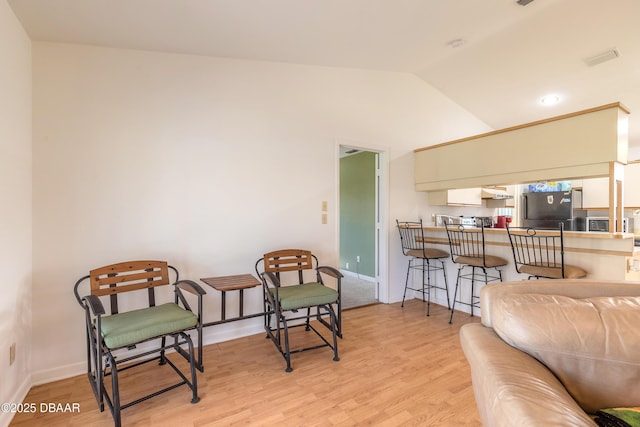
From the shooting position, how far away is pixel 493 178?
11.6ft

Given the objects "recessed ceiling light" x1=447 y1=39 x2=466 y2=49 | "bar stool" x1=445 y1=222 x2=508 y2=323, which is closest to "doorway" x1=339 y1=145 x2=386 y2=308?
"bar stool" x1=445 y1=222 x2=508 y2=323

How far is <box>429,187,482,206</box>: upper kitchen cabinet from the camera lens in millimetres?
4219

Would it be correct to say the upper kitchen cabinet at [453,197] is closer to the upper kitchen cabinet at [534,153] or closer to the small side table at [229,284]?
the upper kitchen cabinet at [534,153]

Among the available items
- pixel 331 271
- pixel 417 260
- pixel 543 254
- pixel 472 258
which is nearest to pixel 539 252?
pixel 543 254

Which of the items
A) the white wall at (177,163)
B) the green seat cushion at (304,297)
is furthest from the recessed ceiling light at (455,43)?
the green seat cushion at (304,297)

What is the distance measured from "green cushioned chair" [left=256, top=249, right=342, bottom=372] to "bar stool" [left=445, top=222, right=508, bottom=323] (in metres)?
1.51

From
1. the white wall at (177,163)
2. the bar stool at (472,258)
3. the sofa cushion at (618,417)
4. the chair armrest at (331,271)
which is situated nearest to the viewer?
the sofa cushion at (618,417)

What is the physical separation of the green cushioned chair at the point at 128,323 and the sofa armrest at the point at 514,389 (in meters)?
1.66

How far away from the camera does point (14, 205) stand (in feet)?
6.25

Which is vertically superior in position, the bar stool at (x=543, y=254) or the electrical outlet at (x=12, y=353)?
the bar stool at (x=543, y=254)

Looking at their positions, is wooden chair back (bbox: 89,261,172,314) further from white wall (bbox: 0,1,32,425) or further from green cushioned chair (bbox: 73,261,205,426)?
white wall (bbox: 0,1,32,425)

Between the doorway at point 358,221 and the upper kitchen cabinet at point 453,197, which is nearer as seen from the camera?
the upper kitchen cabinet at point 453,197

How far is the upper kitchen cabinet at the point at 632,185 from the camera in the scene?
15.2ft

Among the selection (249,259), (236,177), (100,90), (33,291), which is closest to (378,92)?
(236,177)
